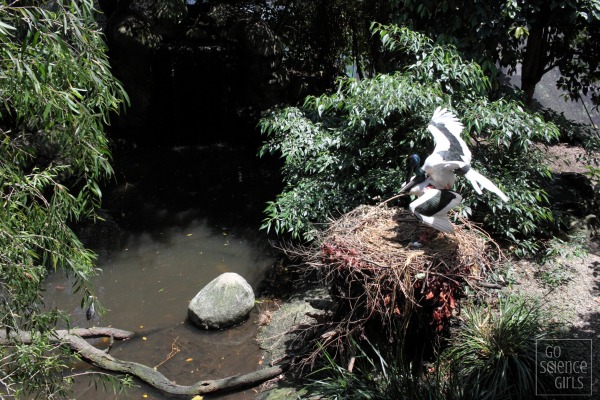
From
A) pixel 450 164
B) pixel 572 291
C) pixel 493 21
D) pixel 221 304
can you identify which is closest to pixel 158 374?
pixel 221 304

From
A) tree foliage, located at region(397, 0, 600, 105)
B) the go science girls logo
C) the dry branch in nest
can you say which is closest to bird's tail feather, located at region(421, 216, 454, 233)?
the dry branch in nest

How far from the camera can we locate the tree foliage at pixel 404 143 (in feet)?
15.9

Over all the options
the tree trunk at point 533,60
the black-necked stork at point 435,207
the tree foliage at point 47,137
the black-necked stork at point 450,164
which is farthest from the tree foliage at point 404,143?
the tree foliage at point 47,137

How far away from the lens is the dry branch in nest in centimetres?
376

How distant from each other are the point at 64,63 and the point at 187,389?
283 cm

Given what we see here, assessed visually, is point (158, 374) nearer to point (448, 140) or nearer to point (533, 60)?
point (448, 140)

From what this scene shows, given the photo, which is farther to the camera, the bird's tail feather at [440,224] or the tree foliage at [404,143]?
the tree foliage at [404,143]

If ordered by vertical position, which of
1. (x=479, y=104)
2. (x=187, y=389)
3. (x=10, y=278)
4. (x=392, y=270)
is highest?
(x=479, y=104)

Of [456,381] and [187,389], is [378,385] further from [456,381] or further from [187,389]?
[187,389]

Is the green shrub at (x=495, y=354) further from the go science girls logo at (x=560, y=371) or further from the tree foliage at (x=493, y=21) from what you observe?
the tree foliage at (x=493, y=21)

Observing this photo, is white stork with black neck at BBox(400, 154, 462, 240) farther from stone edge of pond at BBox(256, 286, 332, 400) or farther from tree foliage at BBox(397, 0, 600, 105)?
tree foliage at BBox(397, 0, 600, 105)

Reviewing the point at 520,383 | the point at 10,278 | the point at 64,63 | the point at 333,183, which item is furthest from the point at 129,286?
the point at 520,383

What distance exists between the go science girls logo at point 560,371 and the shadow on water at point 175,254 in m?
2.24

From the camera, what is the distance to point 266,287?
610cm
